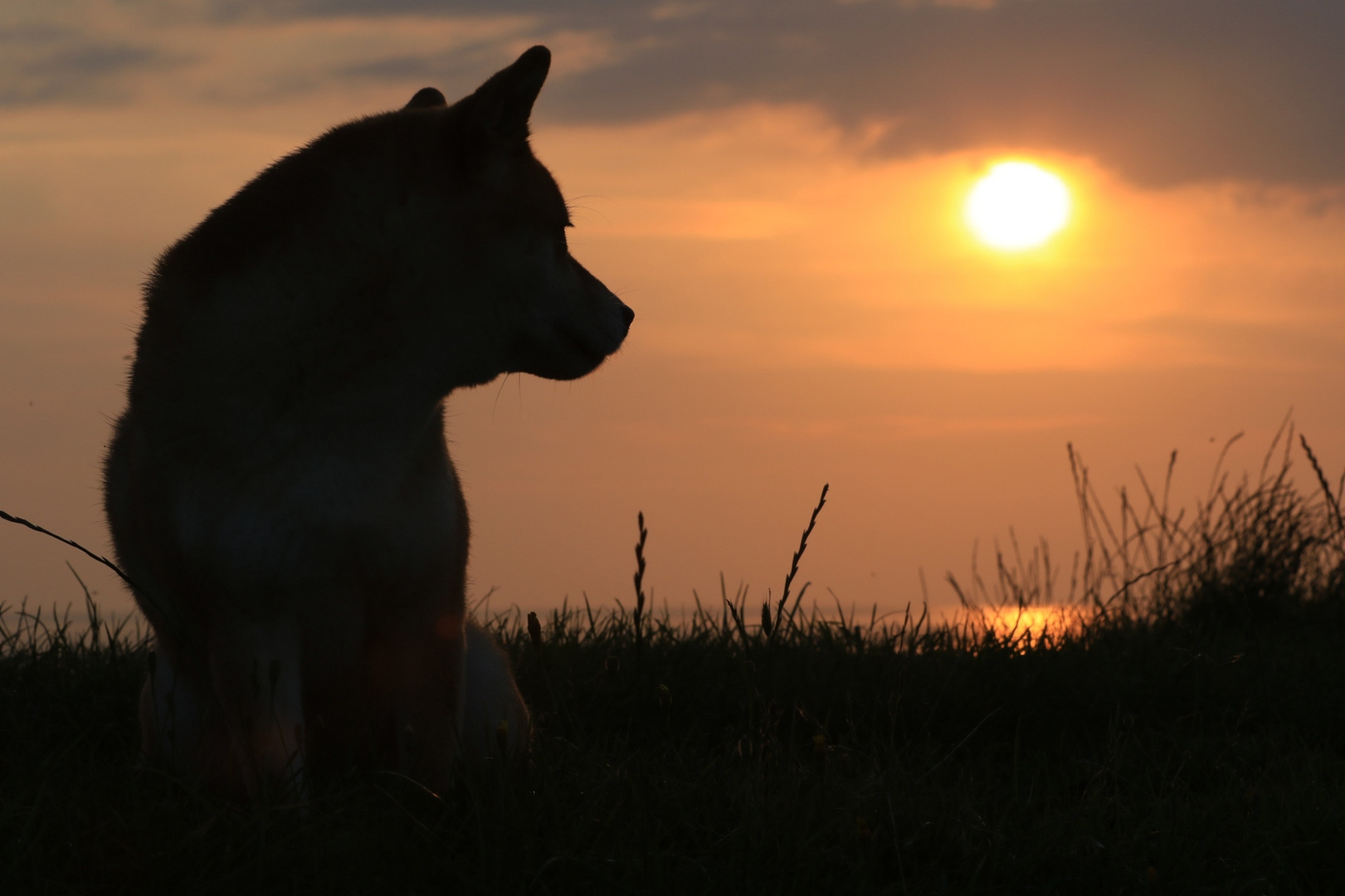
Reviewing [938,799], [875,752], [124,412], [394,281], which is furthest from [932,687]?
A: [124,412]

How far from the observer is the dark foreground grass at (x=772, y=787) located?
2.52 metres

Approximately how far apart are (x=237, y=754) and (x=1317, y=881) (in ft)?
8.80

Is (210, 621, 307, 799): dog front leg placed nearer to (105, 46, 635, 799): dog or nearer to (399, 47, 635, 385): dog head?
(105, 46, 635, 799): dog

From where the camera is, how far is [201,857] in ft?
8.18

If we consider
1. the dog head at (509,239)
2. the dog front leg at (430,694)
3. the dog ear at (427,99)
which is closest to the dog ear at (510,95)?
the dog head at (509,239)

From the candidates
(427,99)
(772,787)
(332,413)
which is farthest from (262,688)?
(427,99)

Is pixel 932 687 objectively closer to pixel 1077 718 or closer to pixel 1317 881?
pixel 1077 718

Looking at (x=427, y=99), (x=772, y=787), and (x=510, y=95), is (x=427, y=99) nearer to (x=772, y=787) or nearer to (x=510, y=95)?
(x=510, y=95)

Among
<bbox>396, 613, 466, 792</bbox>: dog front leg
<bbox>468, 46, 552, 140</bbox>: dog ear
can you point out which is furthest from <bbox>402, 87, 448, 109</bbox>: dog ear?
<bbox>396, 613, 466, 792</bbox>: dog front leg

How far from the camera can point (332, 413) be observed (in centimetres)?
307

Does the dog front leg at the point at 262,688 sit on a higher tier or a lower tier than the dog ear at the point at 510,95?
lower

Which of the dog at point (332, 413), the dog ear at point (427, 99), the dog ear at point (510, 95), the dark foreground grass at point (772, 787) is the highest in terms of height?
the dog ear at point (427, 99)

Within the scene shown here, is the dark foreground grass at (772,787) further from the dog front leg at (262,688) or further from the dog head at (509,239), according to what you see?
the dog head at (509,239)

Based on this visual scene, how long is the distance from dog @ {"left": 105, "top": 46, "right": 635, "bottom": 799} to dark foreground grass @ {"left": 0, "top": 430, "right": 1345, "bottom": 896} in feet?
0.80
